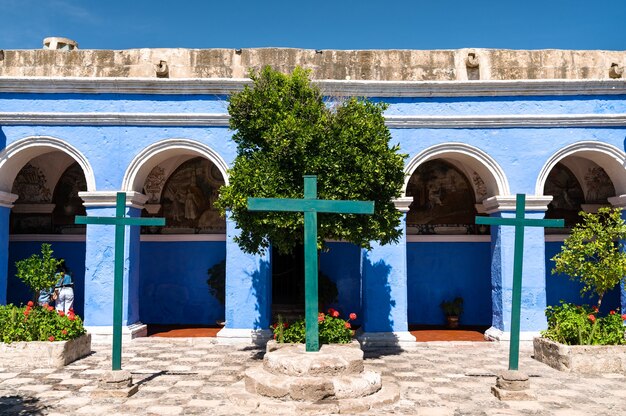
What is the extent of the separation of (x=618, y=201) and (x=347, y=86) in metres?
5.75

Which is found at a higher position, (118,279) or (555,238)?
(555,238)

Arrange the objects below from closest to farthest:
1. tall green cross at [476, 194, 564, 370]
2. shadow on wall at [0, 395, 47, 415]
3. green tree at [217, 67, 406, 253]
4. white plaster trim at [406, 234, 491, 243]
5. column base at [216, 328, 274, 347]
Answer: shadow on wall at [0, 395, 47, 415] < tall green cross at [476, 194, 564, 370] < green tree at [217, 67, 406, 253] < column base at [216, 328, 274, 347] < white plaster trim at [406, 234, 491, 243]

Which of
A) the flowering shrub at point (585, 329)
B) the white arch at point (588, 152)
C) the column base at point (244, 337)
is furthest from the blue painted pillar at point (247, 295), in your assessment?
the white arch at point (588, 152)

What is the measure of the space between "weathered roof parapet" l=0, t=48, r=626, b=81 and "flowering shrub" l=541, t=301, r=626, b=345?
488 centimetres

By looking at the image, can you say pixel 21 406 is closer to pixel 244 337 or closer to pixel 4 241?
pixel 244 337

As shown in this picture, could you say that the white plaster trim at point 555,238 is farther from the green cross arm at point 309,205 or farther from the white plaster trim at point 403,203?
the green cross arm at point 309,205

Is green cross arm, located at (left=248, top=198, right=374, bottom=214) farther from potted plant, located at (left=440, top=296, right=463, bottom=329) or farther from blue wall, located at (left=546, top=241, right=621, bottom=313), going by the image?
blue wall, located at (left=546, top=241, right=621, bottom=313)

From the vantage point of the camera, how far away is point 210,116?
10.3 metres

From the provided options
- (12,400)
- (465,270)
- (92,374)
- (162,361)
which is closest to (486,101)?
(465,270)

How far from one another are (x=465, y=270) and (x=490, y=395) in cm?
608

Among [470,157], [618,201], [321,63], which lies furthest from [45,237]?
[618,201]

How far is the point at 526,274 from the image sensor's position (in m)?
10.2

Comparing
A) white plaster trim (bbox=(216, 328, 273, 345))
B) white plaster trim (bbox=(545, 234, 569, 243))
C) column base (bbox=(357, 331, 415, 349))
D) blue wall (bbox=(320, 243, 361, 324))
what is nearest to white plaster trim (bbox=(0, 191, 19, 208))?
white plaster trim (bbox=(216, 328, 273, 345))

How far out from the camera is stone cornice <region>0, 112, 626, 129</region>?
406 inches
